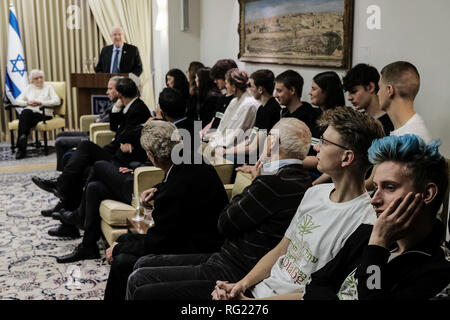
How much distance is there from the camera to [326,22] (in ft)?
14.4

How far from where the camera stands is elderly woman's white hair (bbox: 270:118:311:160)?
2.27 metres

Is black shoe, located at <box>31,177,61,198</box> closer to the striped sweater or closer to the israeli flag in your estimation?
the striped sweater

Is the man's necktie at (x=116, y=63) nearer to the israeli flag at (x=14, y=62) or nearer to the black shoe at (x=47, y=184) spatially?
the israeli flag at (x=14, y=62)

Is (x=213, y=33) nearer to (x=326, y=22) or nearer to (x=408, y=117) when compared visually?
(x=326, y=22)

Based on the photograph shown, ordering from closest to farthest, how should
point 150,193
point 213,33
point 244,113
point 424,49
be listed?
point 150,193 → point 424,49 → point 244,113 → point 213,33

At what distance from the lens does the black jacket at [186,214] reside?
2.57 metres

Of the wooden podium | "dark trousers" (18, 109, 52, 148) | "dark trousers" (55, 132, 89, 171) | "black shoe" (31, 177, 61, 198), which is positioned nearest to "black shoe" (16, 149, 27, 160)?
"dark trousers" (18, 109, 52, 148)

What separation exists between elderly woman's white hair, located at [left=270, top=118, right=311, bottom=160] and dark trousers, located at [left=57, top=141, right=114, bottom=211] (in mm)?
2579

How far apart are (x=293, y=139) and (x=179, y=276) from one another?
0.82 meters

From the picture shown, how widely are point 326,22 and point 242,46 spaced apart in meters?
1.97

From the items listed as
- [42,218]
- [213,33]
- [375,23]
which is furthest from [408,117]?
[213,33]

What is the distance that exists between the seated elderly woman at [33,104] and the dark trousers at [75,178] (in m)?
3.42

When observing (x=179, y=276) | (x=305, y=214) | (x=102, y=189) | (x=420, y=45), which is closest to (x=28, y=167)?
(x=102, y=189)
